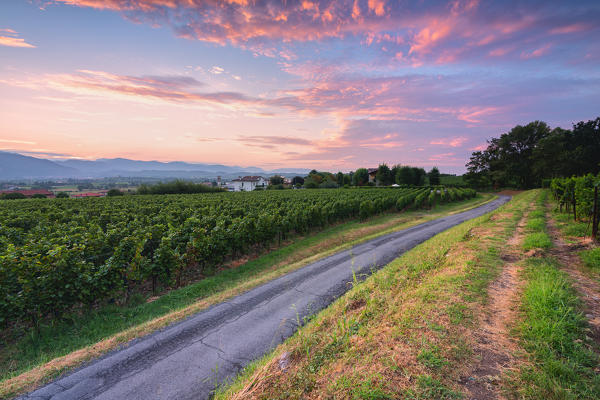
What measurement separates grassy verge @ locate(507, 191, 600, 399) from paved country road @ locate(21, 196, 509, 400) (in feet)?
15.5

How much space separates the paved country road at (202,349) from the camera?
14.9ft

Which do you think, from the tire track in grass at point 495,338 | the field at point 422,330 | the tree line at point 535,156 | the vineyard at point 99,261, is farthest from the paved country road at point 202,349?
the tree line at point 535,156

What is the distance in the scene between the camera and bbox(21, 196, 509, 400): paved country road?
14.9 feet

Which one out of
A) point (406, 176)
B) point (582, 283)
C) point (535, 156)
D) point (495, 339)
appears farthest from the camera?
point (406, 176)

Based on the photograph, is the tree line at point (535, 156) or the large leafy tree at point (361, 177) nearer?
the tree line at point (535, 156)

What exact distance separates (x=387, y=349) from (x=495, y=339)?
6.22ft

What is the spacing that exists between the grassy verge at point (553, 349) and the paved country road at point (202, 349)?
4725 mm

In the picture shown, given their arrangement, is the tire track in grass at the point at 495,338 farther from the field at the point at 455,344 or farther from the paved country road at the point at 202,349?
the paved country road at the point at 202,349

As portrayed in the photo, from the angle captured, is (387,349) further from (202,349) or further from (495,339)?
(202,349)

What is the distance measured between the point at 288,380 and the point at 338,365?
2.76 ft

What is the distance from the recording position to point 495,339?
13.2ft

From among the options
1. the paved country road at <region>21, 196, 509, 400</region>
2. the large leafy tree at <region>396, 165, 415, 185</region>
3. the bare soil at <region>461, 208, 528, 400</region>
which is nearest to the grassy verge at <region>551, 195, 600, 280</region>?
the bare soil at <region>461, 208, 528, 400</region>

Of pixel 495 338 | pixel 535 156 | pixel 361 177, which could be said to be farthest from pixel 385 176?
pixel 495 338

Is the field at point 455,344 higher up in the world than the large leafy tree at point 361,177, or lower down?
lower down
